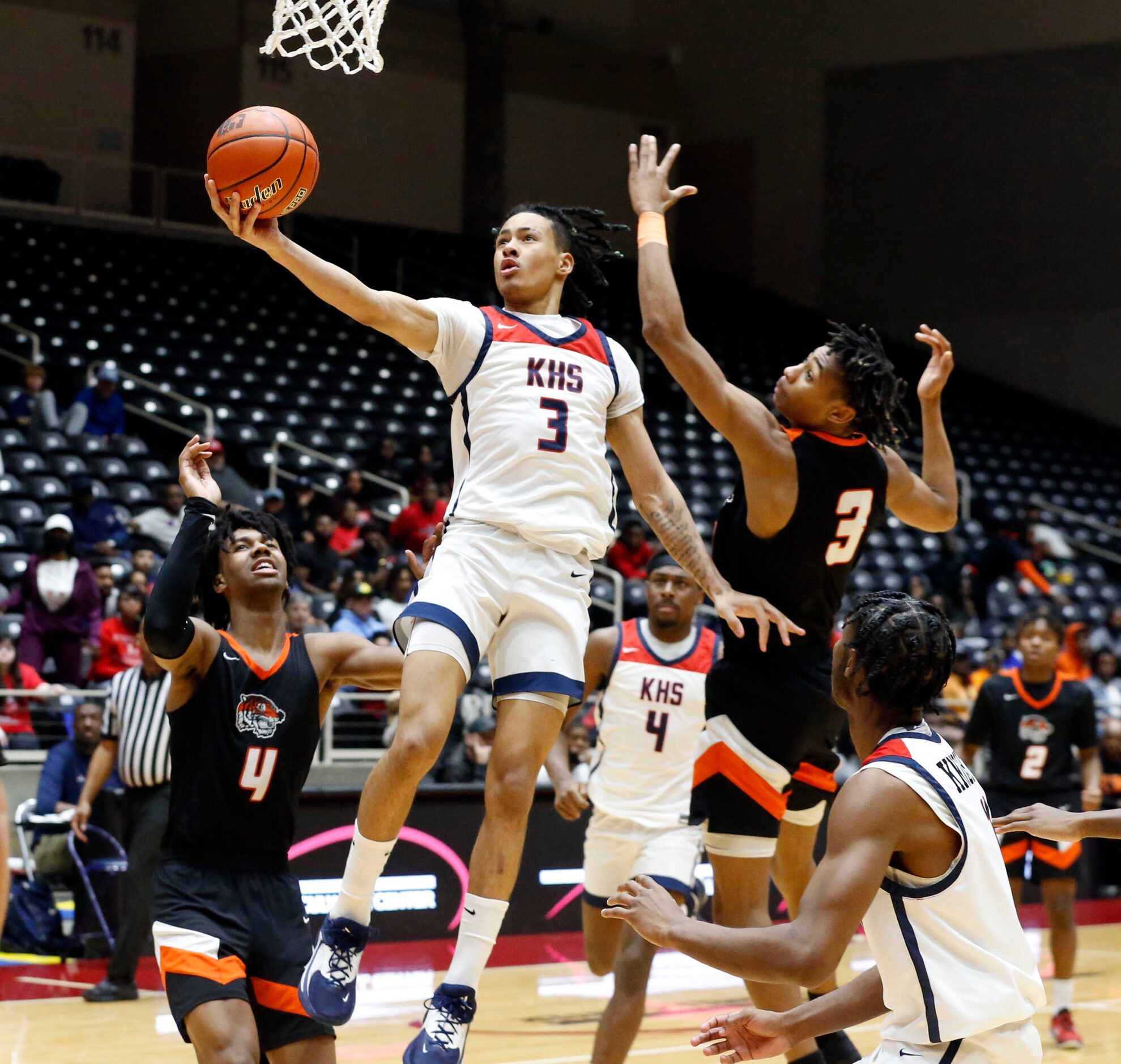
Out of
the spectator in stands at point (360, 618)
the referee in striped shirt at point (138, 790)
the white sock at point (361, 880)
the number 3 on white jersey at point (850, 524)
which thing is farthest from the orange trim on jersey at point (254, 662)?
the spectator in stands at point (360, 618)

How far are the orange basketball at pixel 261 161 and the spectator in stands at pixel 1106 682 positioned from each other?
10736mm

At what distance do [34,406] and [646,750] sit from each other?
28.9 feet

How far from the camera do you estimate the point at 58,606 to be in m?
10.9

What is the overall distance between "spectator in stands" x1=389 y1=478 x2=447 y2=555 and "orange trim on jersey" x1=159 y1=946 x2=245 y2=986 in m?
9.20

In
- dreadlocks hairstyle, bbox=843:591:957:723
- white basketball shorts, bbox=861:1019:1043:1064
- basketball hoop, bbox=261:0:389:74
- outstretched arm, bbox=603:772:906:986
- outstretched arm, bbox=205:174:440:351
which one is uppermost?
basketball hoop, bbox=261:0:389:74

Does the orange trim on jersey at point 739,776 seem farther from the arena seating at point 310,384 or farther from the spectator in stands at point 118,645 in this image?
the arena seating at point 310,384

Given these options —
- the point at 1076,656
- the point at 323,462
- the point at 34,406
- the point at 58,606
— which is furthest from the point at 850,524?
the point at 323,462

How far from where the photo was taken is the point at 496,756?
13.5 feet

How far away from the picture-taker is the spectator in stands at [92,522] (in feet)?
40.4

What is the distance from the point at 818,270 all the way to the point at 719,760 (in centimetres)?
2304

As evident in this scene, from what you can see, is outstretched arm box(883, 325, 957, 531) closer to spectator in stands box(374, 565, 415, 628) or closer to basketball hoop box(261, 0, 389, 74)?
basketball hoop box(261, 0, 389, 74)

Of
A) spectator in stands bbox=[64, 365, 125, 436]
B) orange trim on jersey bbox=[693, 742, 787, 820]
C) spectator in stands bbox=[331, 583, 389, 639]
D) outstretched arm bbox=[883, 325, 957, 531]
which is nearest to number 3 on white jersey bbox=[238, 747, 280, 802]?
orange trim on jersey bbox=[693, 742, 787, 820]

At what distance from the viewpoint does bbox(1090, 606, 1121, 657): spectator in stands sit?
49.9ft

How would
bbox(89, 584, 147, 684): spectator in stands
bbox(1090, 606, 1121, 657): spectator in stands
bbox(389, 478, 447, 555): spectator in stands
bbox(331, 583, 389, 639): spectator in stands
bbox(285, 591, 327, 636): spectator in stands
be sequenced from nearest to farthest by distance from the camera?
bbox(89, 584, 147, 684): spectator in stands < bbox(285, 591, 327, 636): spectator in stands < bbox(331, 583, 389, 639): spectator in stands < bbox(389, 478, 447, 555): spectator in stands < bbox(1090, 606, 1121, 657): spectator in stands
